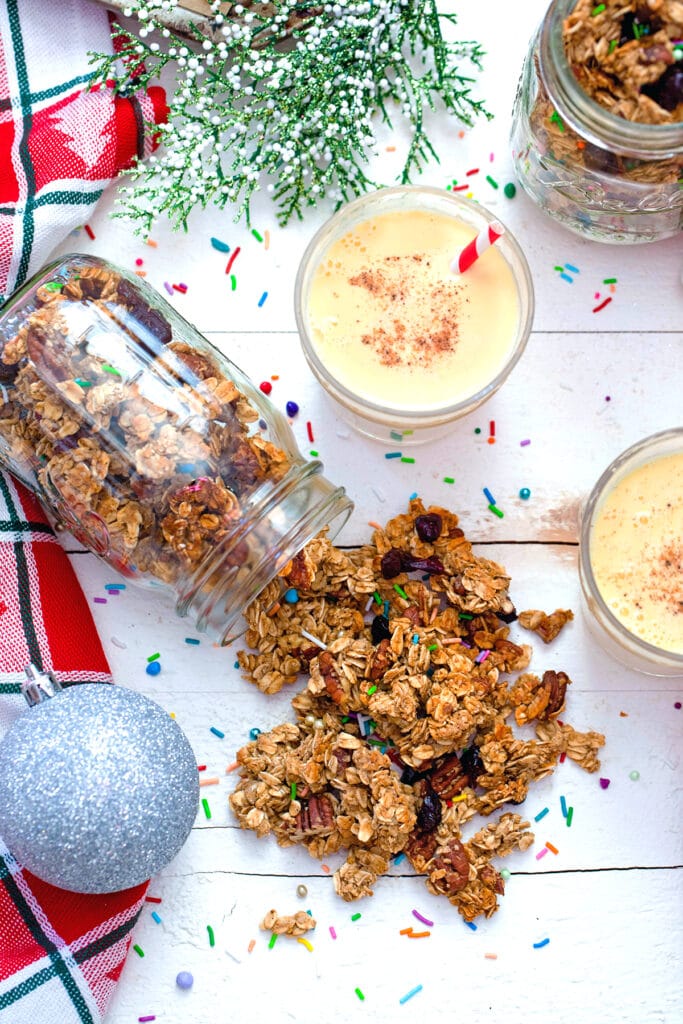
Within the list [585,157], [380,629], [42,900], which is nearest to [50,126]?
[585,157]

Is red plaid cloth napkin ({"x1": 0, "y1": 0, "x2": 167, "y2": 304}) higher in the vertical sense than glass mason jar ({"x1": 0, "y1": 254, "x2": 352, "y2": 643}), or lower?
higher

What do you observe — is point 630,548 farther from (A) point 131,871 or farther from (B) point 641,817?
Answer: (A) point 131,871

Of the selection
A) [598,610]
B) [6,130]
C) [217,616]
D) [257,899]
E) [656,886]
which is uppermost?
[6,130]

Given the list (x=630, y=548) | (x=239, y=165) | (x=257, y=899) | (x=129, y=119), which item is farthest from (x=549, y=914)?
(x=129, y=119)

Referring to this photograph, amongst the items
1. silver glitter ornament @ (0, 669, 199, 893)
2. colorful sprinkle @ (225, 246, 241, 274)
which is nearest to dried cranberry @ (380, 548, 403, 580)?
silver glitter ornament @ (0, 669, 199, 893)

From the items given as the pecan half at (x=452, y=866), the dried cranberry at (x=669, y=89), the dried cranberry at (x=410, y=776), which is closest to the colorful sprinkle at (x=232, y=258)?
the dried cranberry at (x=669, y=89)

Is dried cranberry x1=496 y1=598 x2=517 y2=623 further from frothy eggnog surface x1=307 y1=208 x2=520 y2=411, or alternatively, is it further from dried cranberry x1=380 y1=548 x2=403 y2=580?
frothy eggnog surface x1=307 y1=208 x2=520 y2=411
